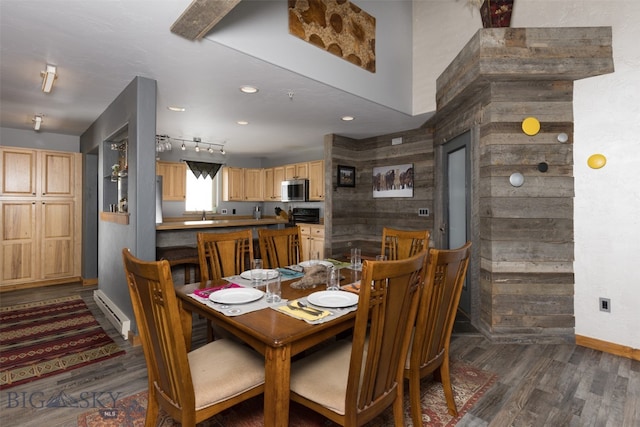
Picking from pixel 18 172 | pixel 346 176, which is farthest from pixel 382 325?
pixel 18 172

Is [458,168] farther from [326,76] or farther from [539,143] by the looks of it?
[326,76]

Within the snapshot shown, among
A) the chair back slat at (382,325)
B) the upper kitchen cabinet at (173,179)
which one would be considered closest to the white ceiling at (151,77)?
the upper kitchen cabinet at (173,179)

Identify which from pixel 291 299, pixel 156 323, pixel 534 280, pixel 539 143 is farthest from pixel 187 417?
pixel 539 143

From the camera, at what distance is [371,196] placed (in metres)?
5.26

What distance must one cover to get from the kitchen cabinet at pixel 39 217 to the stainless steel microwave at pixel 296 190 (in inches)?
134

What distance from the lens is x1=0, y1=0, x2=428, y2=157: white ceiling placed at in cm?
201

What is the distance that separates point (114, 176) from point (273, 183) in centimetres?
369

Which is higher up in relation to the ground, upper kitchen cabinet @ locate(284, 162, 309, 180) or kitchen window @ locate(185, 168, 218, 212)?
upper kitchen cabinet @ locate(284, 162, 309, 180)

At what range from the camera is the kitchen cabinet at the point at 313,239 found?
5.45 m

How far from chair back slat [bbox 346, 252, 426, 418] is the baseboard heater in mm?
2545

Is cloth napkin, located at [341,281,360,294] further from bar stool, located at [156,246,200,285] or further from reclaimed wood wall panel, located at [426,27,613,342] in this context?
bar stool, located at [156,246,200,285]

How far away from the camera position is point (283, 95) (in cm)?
327

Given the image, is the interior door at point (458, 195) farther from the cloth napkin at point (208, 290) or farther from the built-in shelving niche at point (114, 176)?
the built-in shelving niche at point (114, 176)

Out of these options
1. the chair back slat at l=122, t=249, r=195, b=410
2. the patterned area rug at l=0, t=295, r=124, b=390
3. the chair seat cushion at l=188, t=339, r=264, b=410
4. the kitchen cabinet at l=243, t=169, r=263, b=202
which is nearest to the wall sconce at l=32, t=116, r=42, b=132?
the patterned area rug at l=0, t=295, r=124, b=390
